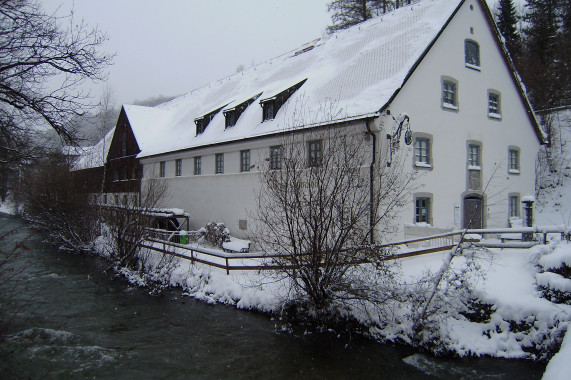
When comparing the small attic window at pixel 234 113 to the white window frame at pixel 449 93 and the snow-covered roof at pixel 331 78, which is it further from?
the white window frame at pixel 449 93

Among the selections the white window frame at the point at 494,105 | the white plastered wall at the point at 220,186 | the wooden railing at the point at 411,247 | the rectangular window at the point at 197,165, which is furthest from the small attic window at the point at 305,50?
the wooden railing at the point at 411,247

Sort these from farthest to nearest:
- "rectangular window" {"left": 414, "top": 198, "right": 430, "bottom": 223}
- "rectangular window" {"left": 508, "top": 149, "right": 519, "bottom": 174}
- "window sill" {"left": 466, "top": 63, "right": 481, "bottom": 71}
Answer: "rectangular window" {"left": 508, "top": 149, "right": 519, "bottom": 174} < "window sill" {"left": 466, "top": 63, "right": 481, "bottom": 71} < "rectangular window" {"left": 414, "top": 198, "right": 430, "bottom": 223}

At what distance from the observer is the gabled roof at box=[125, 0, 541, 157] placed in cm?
1451

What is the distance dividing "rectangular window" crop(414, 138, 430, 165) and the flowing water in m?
7.80

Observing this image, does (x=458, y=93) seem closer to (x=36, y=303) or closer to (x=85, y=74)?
(x=85, y=74)

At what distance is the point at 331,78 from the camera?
57.4ft

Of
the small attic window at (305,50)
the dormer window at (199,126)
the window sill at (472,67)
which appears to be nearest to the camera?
the window sill at (472,67)

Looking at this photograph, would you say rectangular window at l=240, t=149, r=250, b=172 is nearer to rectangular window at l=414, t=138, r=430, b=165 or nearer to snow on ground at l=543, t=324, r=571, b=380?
rectangular window at l=414, t=138, r=430, b=165

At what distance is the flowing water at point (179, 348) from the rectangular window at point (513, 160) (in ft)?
41.1

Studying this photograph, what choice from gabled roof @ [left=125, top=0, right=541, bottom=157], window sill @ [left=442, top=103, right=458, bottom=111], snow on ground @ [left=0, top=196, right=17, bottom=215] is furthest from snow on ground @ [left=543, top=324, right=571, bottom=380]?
snow on ground @ [left=0, top=196, right=17, bottom=215]

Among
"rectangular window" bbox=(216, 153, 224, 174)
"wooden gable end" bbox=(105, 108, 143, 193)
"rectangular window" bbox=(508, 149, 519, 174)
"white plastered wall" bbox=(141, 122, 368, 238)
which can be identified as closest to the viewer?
"white plastered wall" bbox=(141, 122, 368, 238)

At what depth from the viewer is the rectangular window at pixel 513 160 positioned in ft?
60.4

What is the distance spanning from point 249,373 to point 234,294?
419cm

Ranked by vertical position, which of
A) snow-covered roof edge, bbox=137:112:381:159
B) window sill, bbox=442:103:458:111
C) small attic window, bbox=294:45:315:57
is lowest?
snow-covered roof edge, bbox=137:112:381:159
